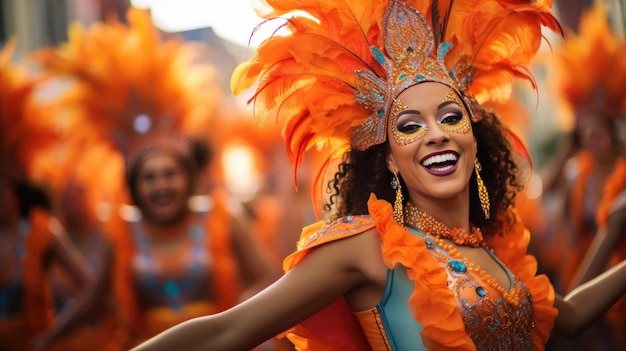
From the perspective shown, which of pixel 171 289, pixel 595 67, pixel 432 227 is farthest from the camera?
pixel 595 67

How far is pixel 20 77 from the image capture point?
664 cm

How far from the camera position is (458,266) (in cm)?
298

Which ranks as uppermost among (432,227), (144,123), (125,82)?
(432,227)

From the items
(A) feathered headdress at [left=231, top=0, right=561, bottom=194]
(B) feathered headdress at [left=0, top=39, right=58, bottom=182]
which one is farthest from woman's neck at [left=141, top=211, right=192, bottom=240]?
(A) feathered headdress at [left=231, top=0, right=561, bottom=194]

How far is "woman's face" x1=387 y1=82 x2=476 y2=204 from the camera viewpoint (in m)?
3.02

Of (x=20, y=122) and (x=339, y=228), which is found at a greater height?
(x=339, y=228)

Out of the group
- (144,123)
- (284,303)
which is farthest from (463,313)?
(144,123)

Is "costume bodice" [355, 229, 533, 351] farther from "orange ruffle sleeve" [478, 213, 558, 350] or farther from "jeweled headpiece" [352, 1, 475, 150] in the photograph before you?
"jeweled headpiece" [352, 1, 475, 150]

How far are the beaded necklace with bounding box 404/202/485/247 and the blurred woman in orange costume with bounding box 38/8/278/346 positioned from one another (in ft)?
8.09

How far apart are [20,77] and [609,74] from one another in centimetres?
470

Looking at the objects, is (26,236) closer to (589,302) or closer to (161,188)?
(161,188)

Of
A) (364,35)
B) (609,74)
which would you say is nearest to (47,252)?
(364,35)

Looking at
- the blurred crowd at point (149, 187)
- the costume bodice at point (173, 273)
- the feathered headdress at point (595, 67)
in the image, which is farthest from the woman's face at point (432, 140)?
the feathered headdress at point (595, 67)

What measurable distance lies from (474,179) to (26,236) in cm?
403
